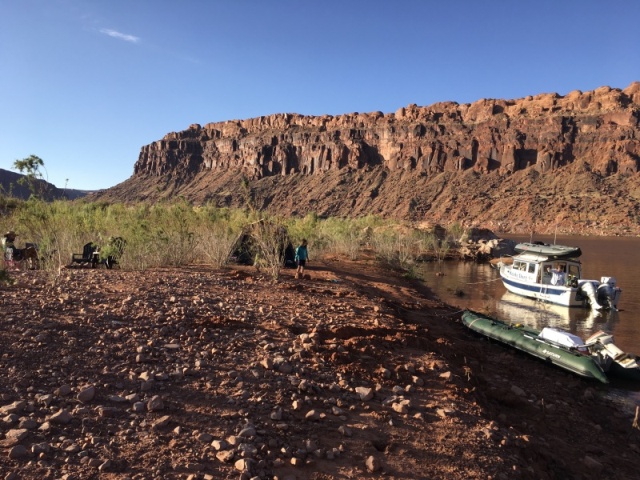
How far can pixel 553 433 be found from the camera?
5.30 meters

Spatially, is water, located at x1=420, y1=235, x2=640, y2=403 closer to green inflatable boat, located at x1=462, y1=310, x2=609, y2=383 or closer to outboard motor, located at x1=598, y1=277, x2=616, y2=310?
outboard motor, located at x1=598, y1=277, x2=616, y2=310

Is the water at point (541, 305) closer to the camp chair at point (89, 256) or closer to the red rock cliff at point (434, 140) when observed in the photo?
the camp chair at point (89, 256)

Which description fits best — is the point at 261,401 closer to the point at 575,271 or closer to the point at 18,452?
the point at 18,452

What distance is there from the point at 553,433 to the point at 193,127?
15364cm

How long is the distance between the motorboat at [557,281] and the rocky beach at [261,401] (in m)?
10.3

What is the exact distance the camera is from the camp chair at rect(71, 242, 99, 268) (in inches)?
480

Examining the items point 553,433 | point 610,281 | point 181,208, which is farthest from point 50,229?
point 610,281

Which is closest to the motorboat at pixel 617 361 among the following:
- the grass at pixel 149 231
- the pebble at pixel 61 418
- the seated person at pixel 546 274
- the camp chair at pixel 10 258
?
the grass at pixel 149 231

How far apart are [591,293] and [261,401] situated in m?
17.0

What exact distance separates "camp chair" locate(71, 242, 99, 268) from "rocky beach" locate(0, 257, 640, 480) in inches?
177

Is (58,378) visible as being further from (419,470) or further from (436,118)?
(436,118)

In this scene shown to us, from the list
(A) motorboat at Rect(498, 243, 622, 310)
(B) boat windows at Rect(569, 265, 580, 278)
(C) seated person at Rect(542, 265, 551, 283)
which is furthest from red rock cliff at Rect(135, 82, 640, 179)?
(C) seated person at Rect(542, 265, 551, 283)

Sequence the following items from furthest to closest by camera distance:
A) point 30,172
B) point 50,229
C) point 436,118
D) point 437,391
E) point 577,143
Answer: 1. point 436,118
2. point 577,143
3. point 50,229
4. point 30,172
5. point 437,391

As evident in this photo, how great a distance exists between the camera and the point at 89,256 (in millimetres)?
12734
